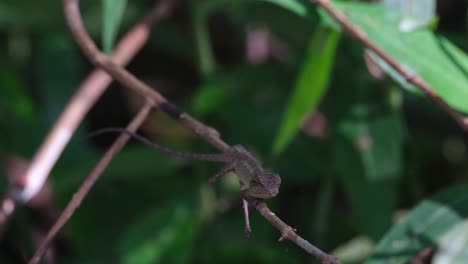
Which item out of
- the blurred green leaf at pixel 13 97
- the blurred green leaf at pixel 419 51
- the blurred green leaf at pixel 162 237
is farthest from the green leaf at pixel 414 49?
the blurred green leaf at pixel 13 97

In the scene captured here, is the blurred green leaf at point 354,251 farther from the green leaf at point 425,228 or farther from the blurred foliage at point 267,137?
the green leaf at point 425,228

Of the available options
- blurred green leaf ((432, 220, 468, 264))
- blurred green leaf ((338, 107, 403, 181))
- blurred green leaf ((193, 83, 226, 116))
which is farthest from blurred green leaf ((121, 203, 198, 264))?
blurred green leaf ((432, 220, 468, 264))

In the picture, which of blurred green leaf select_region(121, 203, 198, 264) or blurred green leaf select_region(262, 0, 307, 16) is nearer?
blurred green leaf select_region(262, 0, 307, 16)

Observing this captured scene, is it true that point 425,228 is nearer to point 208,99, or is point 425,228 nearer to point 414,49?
point 414,49

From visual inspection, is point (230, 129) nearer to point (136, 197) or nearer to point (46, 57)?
point (136, 197)

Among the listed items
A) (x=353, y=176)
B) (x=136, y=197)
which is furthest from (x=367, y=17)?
(x=136, y=197)

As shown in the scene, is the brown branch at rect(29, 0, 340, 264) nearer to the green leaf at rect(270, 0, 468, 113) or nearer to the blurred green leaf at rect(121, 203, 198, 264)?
the green leaf at rect(270, 0, 468, 113)

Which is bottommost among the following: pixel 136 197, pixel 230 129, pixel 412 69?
pixel 136 197
